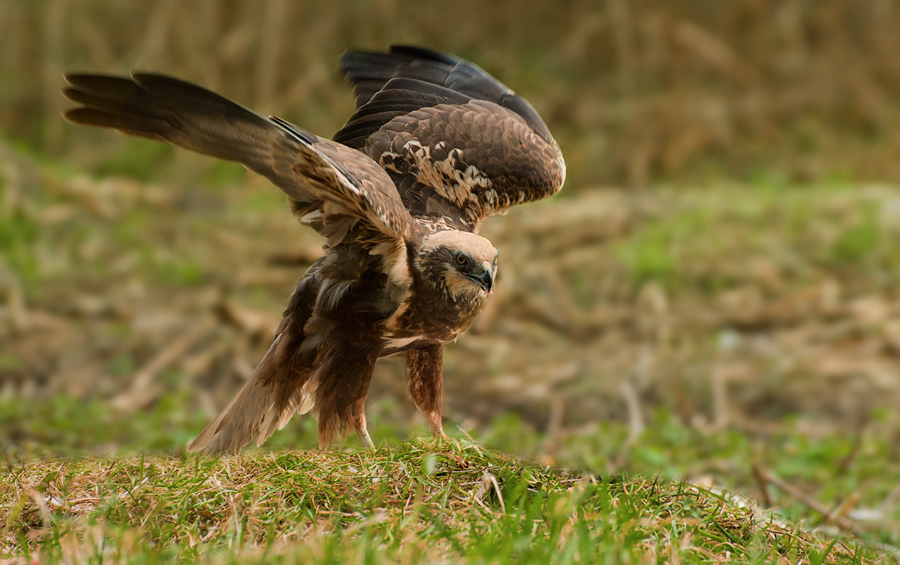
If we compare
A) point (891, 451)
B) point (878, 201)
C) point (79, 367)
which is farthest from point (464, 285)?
point (878, 201)

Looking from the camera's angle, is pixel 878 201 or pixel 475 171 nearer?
pixel 475 171

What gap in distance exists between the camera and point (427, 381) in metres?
4.01

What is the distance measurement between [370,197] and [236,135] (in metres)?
0.53

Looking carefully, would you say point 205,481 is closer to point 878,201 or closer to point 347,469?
point 347,469

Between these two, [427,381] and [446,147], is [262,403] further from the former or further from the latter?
[446,147]

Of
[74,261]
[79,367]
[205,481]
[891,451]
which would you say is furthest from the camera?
[74,261]

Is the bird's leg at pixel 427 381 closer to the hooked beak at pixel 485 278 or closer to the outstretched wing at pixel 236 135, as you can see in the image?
the hooked beak at pixel 485 278

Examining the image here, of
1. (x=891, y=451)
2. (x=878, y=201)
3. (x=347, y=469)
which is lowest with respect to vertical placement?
(x=891, y=451)

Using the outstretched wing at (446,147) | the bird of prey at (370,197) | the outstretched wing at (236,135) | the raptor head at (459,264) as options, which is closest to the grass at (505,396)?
the bird of prey at (370,197)

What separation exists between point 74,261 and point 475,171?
5417 mm

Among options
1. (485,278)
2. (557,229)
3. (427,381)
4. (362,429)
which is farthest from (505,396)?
(485,278)

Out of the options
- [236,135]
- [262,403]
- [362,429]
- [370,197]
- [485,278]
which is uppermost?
[236,135]

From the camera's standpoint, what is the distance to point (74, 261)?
8.14 metres

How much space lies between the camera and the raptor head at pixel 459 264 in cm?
345
